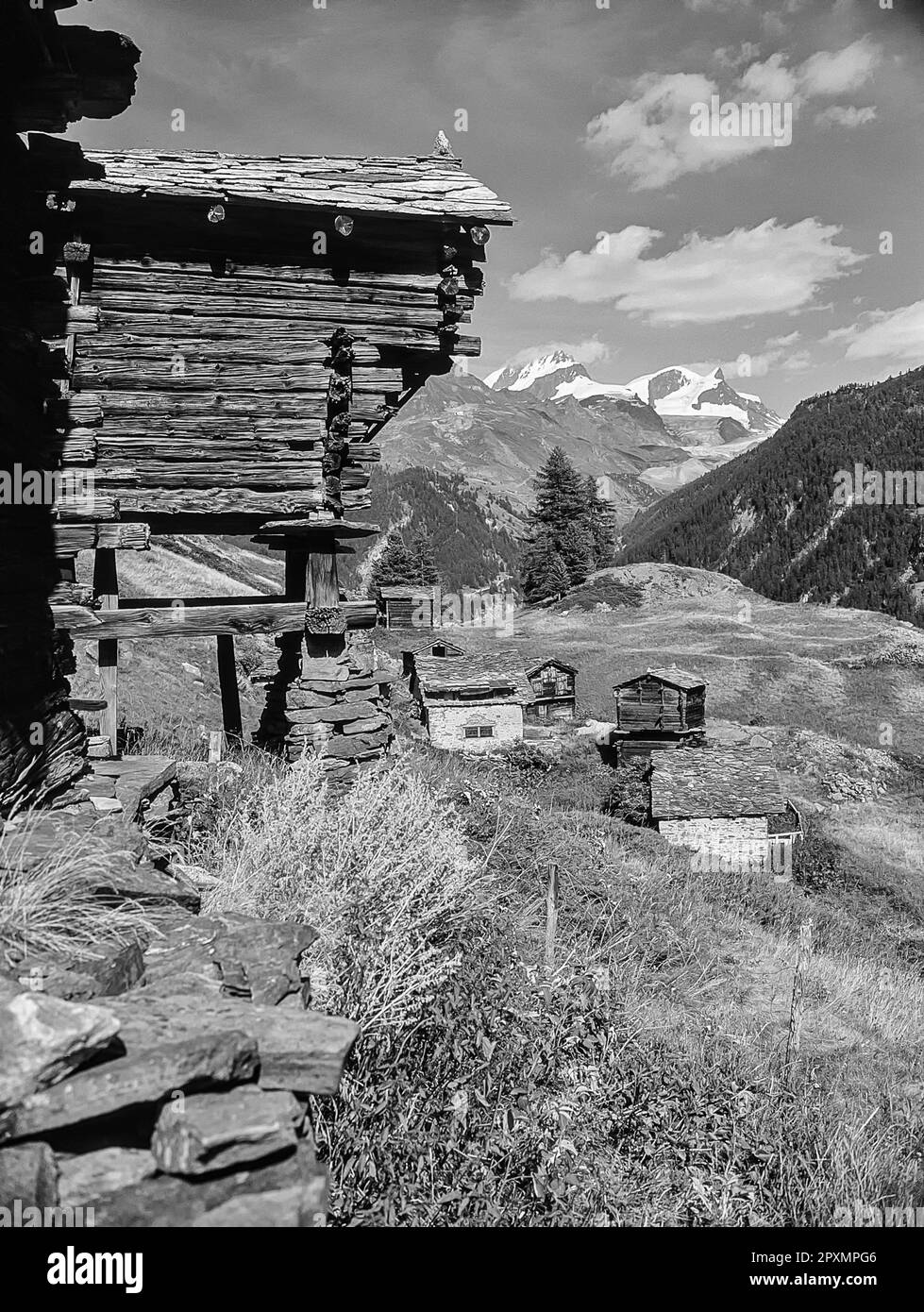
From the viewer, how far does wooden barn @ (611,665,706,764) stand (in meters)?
35.0

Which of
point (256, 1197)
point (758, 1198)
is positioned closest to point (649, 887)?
point (758, 1198)

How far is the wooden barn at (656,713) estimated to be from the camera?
35.0m

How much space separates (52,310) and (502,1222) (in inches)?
365

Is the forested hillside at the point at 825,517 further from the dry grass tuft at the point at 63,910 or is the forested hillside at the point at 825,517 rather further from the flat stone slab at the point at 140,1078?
the flat stone slab at the point at 140,1078

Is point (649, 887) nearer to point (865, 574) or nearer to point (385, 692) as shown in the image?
point (385, 692)

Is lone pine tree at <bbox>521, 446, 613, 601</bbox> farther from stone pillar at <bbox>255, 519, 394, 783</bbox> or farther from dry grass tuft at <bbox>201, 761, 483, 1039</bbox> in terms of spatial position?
dry grass tuft at <bbox>201, 761, 483, 1039</bbox>

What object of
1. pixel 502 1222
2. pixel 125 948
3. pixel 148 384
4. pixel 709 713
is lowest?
pixel 709 713

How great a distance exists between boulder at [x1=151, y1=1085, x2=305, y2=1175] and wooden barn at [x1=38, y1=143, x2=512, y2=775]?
681cm

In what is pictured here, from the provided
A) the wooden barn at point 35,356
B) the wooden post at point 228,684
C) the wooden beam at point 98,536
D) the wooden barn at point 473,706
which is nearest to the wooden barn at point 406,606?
the wooden barn at point 473,706

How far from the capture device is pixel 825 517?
127 m

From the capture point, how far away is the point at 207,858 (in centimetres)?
557

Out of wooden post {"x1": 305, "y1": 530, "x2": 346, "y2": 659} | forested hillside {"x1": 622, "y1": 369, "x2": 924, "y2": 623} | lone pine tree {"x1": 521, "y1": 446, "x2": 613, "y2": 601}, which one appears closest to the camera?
wooden post {"x1": 305, "y1": 530, "x2": 346, "y2": 659}

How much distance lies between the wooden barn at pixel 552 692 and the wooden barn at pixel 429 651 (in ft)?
14.2

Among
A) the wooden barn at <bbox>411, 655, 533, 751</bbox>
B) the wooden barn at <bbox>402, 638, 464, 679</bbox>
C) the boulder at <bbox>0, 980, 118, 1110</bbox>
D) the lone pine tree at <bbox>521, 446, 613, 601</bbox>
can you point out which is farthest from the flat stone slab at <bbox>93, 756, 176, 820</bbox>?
the lone pine tree at <bbox>521, 446, 613, 601</bbox>
